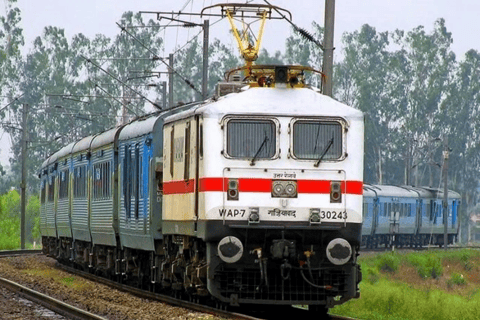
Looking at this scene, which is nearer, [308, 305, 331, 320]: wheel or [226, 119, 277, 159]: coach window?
[226, 119, 277, 159]: coach window

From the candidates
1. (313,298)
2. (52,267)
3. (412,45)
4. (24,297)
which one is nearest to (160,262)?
(24,297)

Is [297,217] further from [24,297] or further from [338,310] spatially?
[24,297]

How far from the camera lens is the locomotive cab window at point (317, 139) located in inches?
654

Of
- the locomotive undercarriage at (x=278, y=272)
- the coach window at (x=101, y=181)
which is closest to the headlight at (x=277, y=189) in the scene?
the locomotive undercarriage at (x=278, y=272)

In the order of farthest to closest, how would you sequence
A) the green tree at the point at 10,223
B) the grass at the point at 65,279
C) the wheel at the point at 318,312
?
the green tree at the point at 10,223 < the grass at the point at 65,279 < the wheel at the point at 318,312

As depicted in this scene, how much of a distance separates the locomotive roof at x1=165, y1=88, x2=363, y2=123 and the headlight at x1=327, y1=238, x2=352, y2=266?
5.70 feet

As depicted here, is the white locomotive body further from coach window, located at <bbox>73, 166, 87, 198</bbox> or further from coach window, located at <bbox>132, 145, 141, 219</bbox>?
coach window, located at <bbox>73, 166, 87, 198</bbox>

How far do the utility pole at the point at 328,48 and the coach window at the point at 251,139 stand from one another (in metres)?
2.65

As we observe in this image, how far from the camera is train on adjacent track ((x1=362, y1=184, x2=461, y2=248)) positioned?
58.3m

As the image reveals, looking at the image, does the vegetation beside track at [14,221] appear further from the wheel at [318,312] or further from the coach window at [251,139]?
the coach window at [251,139]

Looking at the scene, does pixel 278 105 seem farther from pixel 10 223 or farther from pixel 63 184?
pixel 10 223

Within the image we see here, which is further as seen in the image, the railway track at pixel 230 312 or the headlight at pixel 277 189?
the railway track at pixel 230 312

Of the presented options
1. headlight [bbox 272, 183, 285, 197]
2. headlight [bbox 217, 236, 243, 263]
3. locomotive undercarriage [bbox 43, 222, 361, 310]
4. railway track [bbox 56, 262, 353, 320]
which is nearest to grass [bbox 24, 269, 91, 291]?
railway track [bbox 56, 262, 353, 320]

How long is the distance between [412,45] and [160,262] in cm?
8631
